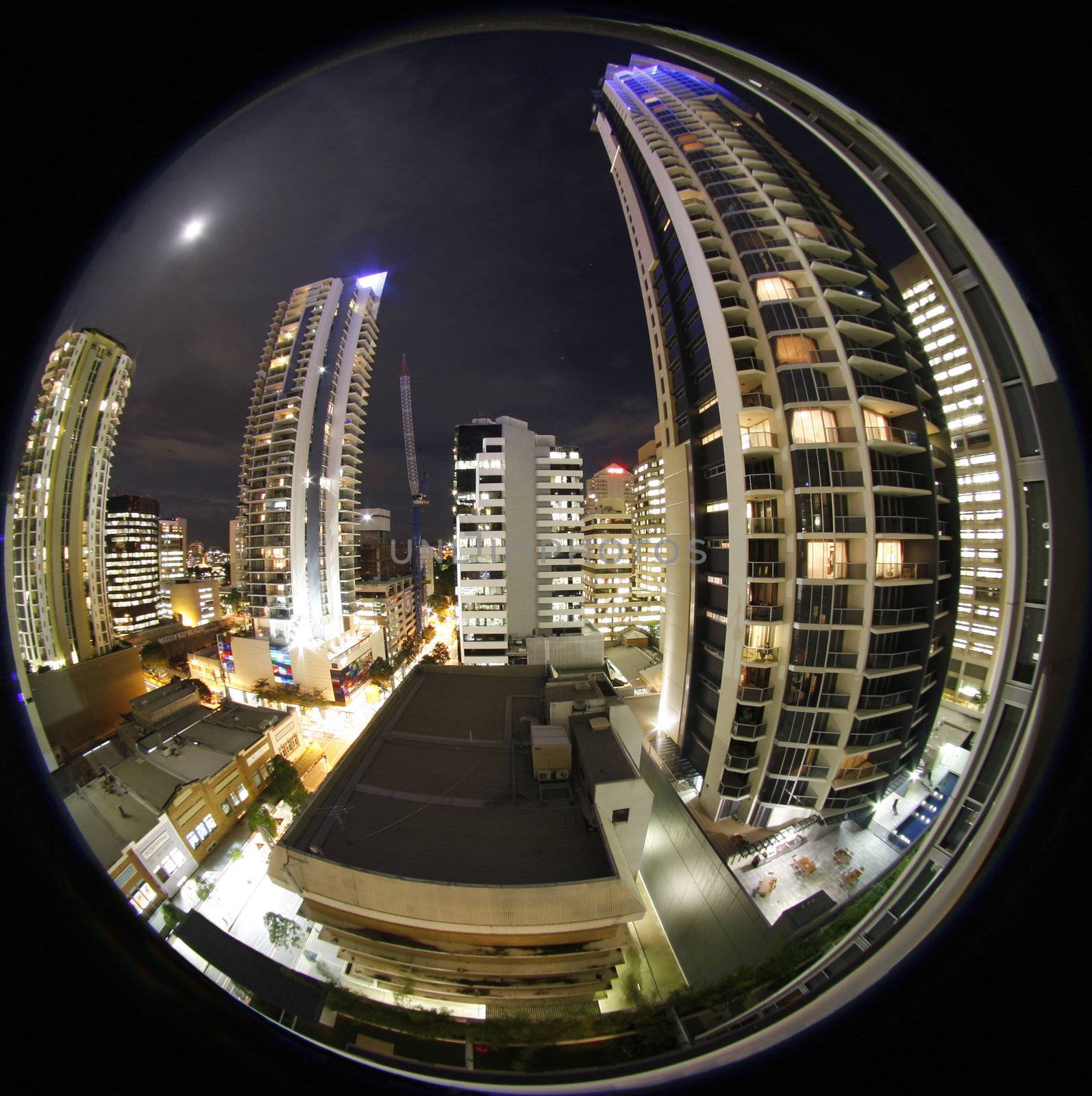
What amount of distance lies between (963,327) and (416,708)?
6.52m

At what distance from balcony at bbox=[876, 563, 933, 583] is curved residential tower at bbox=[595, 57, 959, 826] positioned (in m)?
0.02

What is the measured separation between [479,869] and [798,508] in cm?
567

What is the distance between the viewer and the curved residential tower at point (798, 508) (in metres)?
4.55

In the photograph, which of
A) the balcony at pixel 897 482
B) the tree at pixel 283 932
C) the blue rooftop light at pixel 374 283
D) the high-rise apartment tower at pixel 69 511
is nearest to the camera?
the tree at pixel 283 932

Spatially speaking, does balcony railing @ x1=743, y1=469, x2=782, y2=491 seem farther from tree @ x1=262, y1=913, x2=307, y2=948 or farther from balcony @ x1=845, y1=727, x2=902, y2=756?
tree @ x1=262, y1=913, x2=307, y2=948

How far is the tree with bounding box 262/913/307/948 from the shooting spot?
2936 millimetres

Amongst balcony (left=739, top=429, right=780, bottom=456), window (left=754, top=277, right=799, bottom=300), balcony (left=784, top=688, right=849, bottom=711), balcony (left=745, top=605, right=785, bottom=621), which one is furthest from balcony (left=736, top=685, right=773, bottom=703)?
window (left=754, top=277, right=799, bottom=300)

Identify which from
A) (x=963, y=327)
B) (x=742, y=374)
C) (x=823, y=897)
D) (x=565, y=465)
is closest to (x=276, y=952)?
(x=823, y=897)

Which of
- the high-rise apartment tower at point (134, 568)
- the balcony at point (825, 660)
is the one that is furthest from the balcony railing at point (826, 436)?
the high-rise apartment tower at point (134, 568)

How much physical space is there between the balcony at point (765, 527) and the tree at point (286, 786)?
29.2 feet

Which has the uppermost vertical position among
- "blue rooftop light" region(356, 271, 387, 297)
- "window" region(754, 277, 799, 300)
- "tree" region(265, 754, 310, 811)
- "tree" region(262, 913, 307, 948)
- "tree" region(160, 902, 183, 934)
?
"blue rooftop light" region(356, 271, 387, 297)

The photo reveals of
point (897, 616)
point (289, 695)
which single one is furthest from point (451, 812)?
point (289, 695)

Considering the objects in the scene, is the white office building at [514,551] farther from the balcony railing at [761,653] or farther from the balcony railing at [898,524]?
the balcony railing at [898,524]

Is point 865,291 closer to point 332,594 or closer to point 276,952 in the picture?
point 276,952
